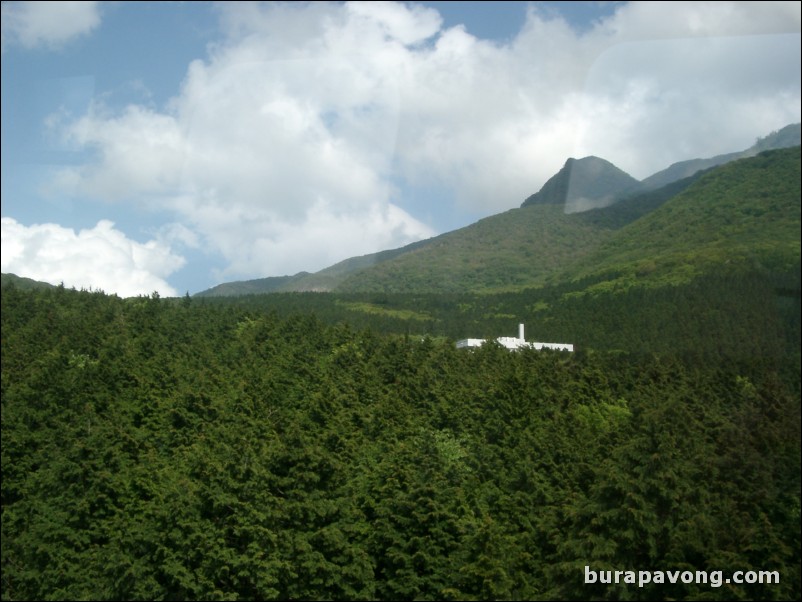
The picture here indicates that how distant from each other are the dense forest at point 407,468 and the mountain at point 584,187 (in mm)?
11806

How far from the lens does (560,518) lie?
21.0m

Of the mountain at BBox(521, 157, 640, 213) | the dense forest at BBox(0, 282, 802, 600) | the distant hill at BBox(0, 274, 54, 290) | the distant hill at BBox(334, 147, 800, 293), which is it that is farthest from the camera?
the distant hill at BBox(0, 274, 54, 290)

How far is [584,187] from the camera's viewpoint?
82750 mm

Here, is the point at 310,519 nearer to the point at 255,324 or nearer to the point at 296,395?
the point at 296,395

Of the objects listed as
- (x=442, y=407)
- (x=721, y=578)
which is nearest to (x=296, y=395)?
(x=442, y=407)

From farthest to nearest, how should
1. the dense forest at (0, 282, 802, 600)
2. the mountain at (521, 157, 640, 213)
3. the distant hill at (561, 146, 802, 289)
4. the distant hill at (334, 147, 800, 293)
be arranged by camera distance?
the distant hill at (334, 147, 800, 293) → the mountain at (521, 157, 640, 213) → the distant hill at (561, 146, 802, 289) → the dense forest at (0, 282, 802, 600)

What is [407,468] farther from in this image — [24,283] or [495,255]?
[495,255]

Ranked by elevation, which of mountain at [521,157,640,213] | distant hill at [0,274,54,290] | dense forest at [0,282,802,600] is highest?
mountain at [521,157,640,213]

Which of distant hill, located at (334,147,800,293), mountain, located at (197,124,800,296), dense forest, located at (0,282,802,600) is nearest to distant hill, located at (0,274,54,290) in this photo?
mountain, located at (197,124,800,296)

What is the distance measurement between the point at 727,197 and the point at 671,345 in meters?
38.9

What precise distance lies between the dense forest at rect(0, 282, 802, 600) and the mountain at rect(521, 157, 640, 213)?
1181 cm

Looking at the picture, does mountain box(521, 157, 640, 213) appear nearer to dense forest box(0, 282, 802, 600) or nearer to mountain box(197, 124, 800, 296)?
mountain box(197, 124, 800, 296)

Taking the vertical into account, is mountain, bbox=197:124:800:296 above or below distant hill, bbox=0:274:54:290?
above

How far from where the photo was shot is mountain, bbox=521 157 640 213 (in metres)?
55.3
